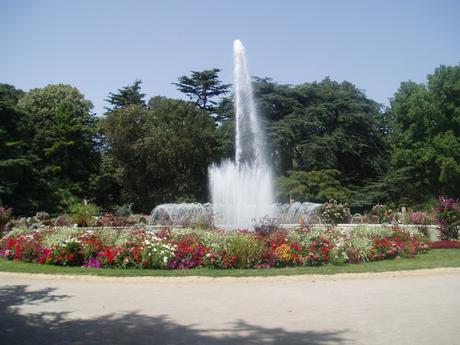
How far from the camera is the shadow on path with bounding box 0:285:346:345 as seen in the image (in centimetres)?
581

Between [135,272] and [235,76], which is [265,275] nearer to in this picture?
[135,272]

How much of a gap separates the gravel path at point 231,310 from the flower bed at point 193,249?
134cm

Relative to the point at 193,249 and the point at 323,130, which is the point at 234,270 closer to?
the point at 193,249

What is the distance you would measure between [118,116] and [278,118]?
13.8 m

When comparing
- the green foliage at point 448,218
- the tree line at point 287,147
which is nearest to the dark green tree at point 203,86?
the tree line at point 287,147

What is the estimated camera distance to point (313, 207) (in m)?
25.2

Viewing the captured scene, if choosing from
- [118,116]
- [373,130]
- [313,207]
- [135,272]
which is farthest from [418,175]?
[135,272]

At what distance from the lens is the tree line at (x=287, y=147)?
3678cm

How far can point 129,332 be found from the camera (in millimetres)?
6246

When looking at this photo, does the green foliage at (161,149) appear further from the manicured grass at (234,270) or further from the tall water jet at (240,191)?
the manicured grass at (234,270)

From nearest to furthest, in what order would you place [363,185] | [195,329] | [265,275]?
[195,329], [265,275], [363,185]

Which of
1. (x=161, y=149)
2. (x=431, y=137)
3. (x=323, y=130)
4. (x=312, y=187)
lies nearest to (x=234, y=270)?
(x=312, y=187)

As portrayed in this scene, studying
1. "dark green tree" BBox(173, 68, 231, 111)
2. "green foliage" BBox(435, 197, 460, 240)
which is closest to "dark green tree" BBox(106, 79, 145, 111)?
"dark green tree" BBox(173, 68, 231, 111)

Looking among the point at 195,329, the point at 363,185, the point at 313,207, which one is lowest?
the point at 195,329
